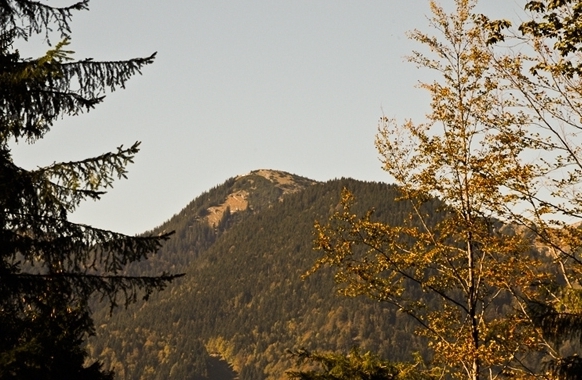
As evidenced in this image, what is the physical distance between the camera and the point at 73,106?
10.1 metres

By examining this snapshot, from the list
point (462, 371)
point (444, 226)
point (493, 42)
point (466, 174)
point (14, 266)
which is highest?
point (493, 42)

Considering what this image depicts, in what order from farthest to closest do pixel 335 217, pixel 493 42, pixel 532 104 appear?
pixel 335 217, pixel 532 104, pixel 493 42

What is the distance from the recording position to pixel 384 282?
16.8m

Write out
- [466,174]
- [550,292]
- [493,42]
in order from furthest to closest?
[466,174], [550,292], [493,42]

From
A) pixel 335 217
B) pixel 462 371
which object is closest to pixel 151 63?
pixel 335 217

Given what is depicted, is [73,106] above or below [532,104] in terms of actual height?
below

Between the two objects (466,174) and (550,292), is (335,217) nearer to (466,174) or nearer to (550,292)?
(466,174)

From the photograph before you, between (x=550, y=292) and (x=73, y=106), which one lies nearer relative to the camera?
(x=73, y=106)

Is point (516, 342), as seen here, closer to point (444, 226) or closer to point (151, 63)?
point (444, 226)

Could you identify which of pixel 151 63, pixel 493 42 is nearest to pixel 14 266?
pixel 151 63

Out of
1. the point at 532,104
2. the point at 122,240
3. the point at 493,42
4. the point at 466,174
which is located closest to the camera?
the point at 122,240

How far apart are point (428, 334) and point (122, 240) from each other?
9.28 meters

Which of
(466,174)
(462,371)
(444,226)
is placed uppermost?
(466,174)

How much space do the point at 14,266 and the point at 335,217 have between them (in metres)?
9.01
